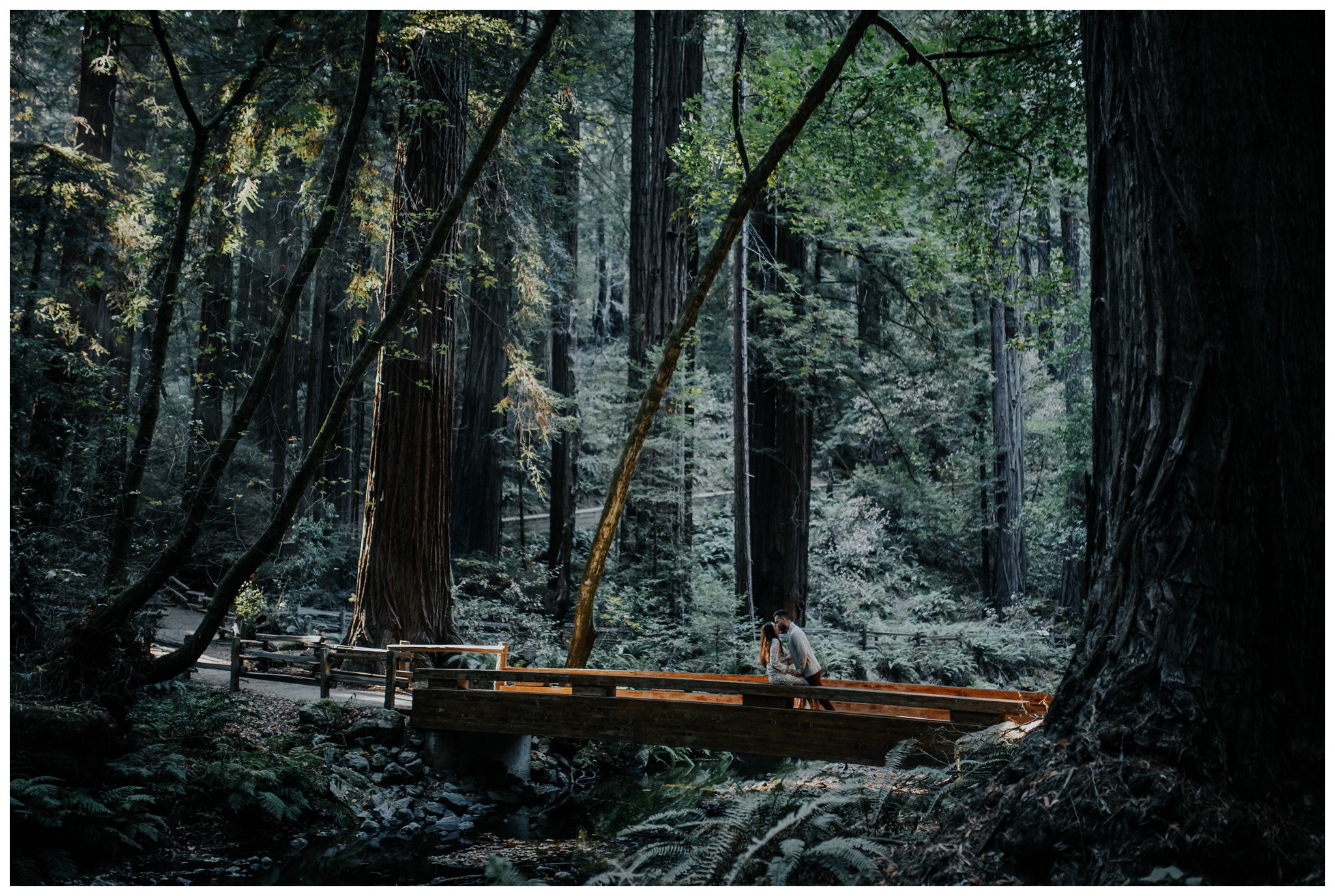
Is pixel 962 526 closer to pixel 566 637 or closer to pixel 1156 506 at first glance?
pixel 566 637

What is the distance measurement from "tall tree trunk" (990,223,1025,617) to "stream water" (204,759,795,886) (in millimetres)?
10979

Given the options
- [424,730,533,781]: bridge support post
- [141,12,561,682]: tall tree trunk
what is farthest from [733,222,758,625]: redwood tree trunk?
[141,12,561,682]: tall tree trunk

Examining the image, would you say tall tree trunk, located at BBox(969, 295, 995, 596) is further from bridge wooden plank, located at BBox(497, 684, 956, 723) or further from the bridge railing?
the bridge railing

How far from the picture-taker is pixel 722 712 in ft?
26.2

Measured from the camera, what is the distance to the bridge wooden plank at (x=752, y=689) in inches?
280

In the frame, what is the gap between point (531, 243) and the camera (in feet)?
42.7

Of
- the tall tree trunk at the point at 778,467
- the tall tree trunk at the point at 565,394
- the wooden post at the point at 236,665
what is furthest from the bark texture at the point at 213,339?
the tall tree trunk at the point at 778,467

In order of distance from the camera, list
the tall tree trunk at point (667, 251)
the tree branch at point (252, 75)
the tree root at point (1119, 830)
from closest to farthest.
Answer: the tree root at point (1119, 830) → the tree branch at point (252, 75) → the tall tree trunk at point (667, 251)

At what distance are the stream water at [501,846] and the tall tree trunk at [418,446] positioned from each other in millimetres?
Answer: 3652

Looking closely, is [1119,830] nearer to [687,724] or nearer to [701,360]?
[687,724]

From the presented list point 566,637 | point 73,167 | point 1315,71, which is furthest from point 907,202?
point 73,167

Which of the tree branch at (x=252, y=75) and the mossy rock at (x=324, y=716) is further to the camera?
the mossy rock at (x=324, y=716)

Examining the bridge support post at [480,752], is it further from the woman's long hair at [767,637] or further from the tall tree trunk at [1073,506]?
the tall tree trunk at [1073,506]

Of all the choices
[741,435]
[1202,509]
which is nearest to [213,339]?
[741,435]
